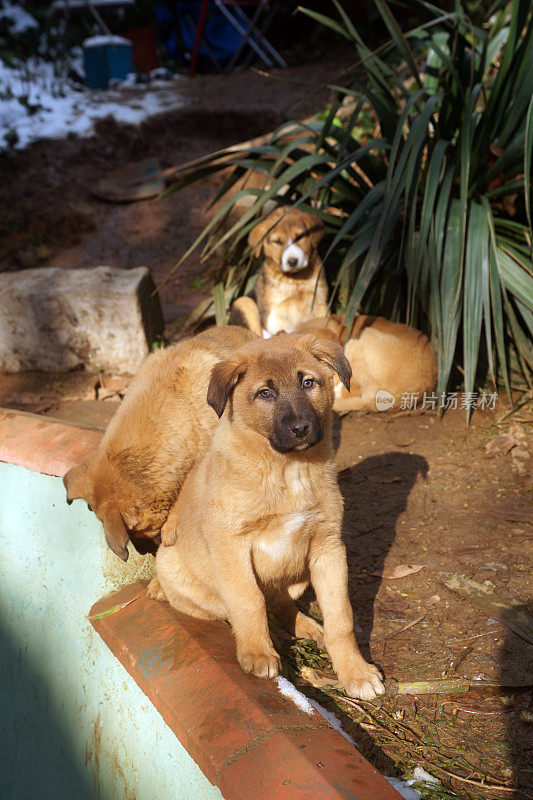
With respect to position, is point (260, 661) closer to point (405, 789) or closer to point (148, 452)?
point (405, 789)

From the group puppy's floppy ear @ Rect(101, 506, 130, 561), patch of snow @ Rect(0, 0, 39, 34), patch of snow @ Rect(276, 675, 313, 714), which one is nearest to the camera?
patch of snow @ Rect(276, 675, 313, 714)

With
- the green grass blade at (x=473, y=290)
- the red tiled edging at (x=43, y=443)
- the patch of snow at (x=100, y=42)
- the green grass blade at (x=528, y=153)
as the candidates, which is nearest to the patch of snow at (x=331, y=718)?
the red tiled edging at (x=43, y=443)

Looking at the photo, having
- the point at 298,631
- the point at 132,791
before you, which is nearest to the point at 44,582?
the point at 132,791

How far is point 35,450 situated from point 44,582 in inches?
26.5

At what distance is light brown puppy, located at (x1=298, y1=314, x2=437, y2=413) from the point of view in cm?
509

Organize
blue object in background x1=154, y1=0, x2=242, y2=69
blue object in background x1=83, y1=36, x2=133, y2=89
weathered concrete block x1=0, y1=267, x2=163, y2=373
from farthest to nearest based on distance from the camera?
blue object in background x1=154, y1=0, x2=242, y2=69
blue object in background x1=83, y1=36, x2=133, y2=89
weathered concrete block x1=0, y1=267, x2=163, y2=373

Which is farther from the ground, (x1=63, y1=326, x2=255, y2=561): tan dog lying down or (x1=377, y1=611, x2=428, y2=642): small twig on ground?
(x1=63, y1=326, x2=255, y2=561): tan dog lying down

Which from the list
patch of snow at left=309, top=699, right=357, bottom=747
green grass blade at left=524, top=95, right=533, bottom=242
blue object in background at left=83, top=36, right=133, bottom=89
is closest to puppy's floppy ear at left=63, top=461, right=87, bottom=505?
patch of snow at left=309, top=699, right=357, bottom=747

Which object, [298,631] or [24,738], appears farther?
[24,738]

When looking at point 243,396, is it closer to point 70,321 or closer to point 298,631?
point 298,631

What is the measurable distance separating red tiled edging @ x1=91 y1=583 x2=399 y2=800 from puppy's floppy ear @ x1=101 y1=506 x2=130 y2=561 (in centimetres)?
42

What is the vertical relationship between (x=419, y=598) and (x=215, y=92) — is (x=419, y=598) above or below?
below

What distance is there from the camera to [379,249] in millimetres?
4840

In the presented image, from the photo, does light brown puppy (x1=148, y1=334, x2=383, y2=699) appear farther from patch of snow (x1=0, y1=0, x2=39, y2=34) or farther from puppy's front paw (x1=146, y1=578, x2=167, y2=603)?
patch of snow (x1=0, y1=0, x2=39, y2=34)
